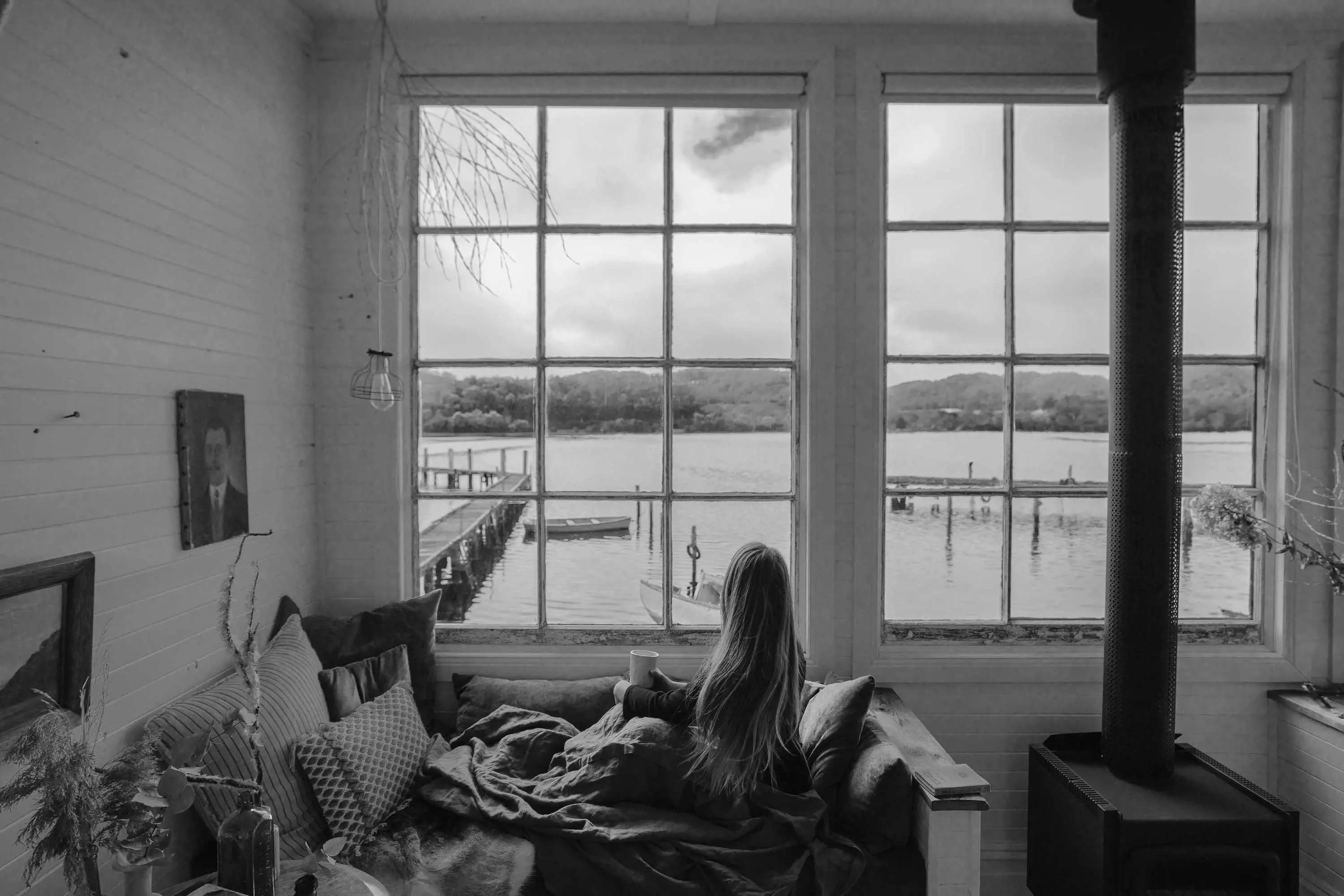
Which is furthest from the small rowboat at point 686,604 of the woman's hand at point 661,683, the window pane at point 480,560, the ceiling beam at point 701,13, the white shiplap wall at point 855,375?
the ceiling beam at point 701,13

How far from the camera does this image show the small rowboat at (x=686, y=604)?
10.3ft

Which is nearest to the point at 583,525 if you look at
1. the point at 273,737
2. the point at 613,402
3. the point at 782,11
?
the point at 613,402

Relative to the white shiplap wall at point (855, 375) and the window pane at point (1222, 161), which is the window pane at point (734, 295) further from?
the window pane at point (1222, 161)

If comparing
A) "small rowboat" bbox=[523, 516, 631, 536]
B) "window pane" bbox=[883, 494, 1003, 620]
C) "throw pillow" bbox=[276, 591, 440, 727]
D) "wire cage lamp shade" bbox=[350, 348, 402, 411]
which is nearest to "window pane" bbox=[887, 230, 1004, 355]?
"window pane" bbox=[883, 494, 1003, 620]

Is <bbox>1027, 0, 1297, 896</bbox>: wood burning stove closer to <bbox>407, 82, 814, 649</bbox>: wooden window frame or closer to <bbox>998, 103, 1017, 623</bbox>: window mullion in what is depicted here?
<bbox>998, 103, 1017, 623</bbox>: window mullion

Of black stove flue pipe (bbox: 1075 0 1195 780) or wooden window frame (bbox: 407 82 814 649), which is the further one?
wooden window frame (bbox: 407 82 814 649)

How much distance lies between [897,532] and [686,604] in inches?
36.6

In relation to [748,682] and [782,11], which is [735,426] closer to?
[748,682]

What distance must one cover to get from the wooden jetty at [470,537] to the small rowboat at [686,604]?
0.64m

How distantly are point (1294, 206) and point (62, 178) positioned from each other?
4.11 metres

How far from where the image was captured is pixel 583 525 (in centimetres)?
316

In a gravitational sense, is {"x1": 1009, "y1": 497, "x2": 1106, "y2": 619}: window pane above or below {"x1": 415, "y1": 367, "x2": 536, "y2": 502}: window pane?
→ below

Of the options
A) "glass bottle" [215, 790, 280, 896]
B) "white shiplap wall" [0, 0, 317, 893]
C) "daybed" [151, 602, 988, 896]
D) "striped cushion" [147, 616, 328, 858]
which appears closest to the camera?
"glass bottle" [215, 790, 280, 896]

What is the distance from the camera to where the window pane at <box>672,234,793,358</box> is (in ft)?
10.2
